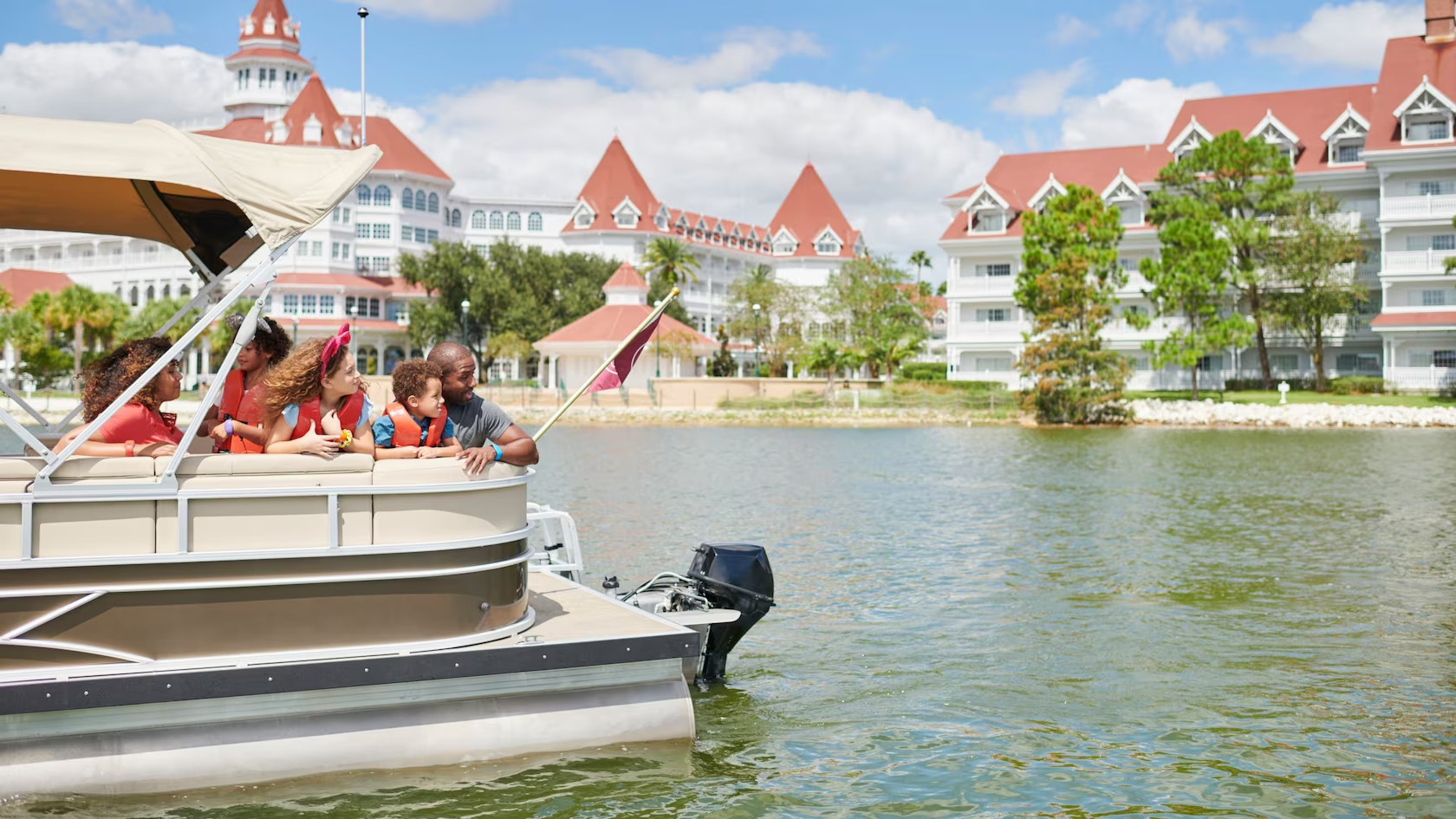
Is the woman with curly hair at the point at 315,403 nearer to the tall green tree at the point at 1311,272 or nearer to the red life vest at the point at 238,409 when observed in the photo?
the red life vest at the point at 238,409

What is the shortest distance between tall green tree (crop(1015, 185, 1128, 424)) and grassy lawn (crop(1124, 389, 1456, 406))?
18.9ft

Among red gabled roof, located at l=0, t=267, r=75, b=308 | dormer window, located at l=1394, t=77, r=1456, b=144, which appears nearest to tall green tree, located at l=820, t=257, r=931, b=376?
dormer window, located at l=1394, t=77, r=1456, b=144

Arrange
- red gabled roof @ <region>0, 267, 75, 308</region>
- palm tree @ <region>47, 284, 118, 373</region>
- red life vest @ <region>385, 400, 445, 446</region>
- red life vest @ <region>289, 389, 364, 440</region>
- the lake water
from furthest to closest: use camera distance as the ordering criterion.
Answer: red gabled roof @ <region>0, 267, 75, 308</region>, palm tree @ <region>47, 284, 118, 373</region>, red life vest @ <region>385, 400, 445, 446</region>, the lake water, red life vest @ <region>289, 389, 364, 440</region>

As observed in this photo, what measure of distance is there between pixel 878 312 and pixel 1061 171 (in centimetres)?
1516

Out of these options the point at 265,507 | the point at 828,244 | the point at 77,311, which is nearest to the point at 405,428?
the point at 265,507

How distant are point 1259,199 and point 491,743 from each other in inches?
2523

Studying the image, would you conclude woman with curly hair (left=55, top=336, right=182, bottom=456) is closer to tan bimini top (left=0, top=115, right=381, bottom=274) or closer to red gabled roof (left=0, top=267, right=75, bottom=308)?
tan bimini top (left=0, top=115, right=381, bottom=274)

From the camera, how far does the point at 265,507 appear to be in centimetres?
723

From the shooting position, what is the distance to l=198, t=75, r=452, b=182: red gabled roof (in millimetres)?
100750

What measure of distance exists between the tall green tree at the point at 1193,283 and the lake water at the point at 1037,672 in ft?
115

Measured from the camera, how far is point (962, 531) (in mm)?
21109

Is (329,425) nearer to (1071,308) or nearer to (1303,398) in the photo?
(1071,308)

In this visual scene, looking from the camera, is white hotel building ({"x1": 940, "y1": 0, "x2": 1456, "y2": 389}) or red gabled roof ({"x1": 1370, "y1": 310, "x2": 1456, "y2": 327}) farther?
white hotel building ({"x1": 940, "y1": 0, "x2": 1456, "y2": 389})

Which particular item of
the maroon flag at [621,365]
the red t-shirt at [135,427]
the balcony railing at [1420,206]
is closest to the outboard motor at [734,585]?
the maroon flag at [621,365]
